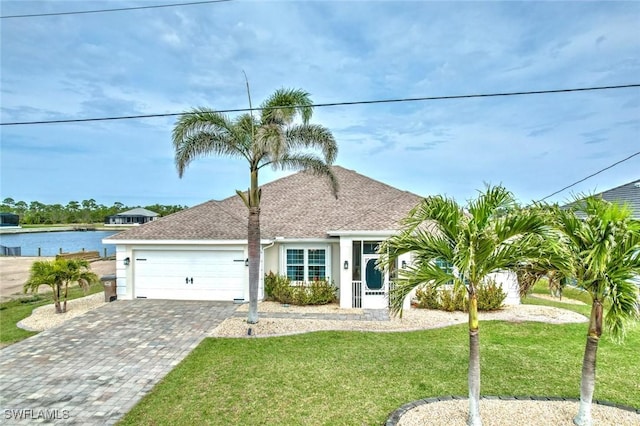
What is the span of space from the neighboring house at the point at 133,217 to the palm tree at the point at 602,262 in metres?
78.3

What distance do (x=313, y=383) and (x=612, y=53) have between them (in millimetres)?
15408

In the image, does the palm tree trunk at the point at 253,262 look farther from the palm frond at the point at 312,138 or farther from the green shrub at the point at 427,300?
the green shrub at the point at 427,300

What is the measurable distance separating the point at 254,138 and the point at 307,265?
6.75m

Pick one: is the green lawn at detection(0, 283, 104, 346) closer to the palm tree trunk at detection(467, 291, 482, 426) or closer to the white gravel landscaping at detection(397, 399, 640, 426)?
the white gravel landscaping at detection(397, 399, 640, 426)

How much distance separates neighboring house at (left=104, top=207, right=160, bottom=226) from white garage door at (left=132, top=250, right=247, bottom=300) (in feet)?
208

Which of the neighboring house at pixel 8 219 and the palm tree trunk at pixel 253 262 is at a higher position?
the neighboring house at pixel 8 219

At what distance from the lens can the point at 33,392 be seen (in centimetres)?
709

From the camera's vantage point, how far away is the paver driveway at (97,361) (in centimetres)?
651

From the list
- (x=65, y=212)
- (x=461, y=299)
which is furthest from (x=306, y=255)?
(x=65, y=212)

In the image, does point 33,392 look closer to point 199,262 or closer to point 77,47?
point 199,262

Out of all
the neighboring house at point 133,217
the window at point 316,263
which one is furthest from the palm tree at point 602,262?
the neighboring house at point 133,217

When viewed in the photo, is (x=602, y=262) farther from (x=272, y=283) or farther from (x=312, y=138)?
(x=272, y=283)

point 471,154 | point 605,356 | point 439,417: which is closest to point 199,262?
point 439,417

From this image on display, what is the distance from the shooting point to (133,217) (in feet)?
264
